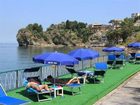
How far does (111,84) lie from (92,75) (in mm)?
1434

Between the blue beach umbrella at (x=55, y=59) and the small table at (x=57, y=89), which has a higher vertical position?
the blue beach umbrella at (x=55, y=59)

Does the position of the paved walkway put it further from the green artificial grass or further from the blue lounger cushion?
the blue lounger cushion

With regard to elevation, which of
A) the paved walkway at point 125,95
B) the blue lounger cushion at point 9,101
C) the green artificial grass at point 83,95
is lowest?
the paved walkway at point 125,95

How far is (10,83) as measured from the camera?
14.6 m

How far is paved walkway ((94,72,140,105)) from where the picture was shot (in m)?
11.9

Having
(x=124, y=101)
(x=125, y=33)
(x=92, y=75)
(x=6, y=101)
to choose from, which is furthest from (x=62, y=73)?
(x=125, y=33)

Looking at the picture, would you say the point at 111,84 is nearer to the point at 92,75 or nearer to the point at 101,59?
the point at 92,75

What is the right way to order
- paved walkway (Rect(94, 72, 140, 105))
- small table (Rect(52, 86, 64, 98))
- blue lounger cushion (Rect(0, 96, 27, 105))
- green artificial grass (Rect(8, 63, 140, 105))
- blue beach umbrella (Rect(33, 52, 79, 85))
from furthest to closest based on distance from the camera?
blue beach umbrella (Rect(33, 52, 79, 85)) → small table (Rect(52, 86, 64, 98)) → paved walkway (Rect(94, 72, 140, 105)) → green artificial grass (Rect(8, 63, 140, 105)) → blue lounger cushion (Rect(0, 96, 27, 105))

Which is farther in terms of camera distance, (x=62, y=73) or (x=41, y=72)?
(x=62, y=73)

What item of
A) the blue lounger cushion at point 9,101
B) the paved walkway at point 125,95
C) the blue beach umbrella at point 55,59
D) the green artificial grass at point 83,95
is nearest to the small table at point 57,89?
the green artificial grass at point 83,95

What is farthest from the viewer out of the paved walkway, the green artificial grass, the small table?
the small table

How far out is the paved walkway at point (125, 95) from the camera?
1188 cm

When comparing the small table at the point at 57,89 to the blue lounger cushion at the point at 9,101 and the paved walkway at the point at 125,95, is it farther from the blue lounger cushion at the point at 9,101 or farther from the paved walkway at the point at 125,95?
the blue lounger cushion at the point at 9,101

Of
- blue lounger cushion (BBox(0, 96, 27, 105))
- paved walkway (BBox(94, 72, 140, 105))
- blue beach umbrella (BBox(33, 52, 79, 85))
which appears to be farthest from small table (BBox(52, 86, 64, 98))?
blue lounger cushion (BBox(0, 96, 27, 105))
